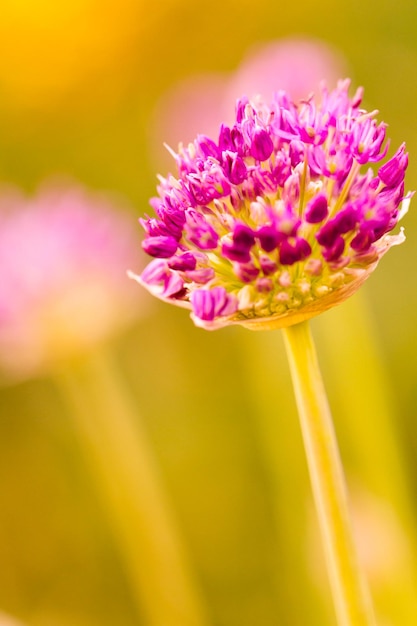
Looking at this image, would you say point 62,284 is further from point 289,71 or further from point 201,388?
point 201,388

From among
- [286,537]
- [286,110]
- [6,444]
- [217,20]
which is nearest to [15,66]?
[217,20]

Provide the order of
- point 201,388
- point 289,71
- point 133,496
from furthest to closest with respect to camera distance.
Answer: point 201,388 → point 289,71 → point 133,496

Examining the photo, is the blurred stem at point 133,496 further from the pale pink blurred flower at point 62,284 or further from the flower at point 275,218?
the flower at point 275,218

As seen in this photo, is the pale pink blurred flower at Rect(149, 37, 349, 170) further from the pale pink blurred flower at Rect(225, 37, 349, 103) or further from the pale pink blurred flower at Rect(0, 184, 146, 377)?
the pale pink blurred flower at Rect(0, 184, 146, 377)

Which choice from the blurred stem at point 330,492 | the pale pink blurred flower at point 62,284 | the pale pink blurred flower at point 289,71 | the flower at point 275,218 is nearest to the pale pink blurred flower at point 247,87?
the pale pink blurred flower at point 289,71

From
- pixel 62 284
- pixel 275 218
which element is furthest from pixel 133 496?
pixel 275 218

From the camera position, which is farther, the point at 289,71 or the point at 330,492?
the point at 289,71

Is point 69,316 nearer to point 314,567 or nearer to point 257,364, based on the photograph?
point 257,364
